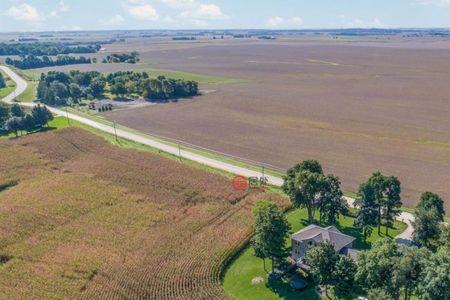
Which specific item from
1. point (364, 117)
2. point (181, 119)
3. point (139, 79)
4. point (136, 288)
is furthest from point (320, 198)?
point (139, 79)

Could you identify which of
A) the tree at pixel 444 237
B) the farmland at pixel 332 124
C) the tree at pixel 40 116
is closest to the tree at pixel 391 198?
the farmland at pixel 332 124

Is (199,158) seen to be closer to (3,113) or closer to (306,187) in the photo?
(306,187)

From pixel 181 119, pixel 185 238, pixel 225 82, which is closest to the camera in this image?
pixel 185 238

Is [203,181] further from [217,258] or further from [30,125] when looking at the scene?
[30,125]

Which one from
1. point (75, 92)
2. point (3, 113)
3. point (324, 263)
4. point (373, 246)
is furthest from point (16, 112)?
point (373, 246)

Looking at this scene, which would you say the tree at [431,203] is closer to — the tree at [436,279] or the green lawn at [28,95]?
the tree at [436,279]

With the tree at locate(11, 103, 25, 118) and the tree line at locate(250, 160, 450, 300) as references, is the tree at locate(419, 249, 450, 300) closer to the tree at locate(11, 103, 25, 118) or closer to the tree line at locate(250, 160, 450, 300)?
the tree line at locate(250, 160, 450, 300)
